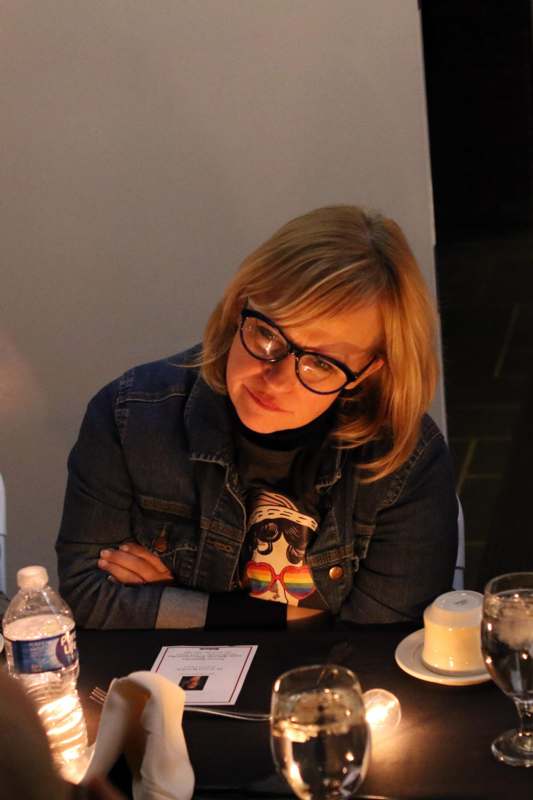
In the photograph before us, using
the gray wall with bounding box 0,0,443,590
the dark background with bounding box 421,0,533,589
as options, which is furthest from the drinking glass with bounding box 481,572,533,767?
the dark background with bounding box 421,0,533,589

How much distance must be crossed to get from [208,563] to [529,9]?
26.2ft

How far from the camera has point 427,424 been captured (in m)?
2.10

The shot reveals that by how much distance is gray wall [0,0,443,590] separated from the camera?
2.87 meters

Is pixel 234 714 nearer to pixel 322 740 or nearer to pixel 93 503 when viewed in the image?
pixel 322 740

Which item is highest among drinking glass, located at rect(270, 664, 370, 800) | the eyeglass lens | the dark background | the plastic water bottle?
the eyeglass lens

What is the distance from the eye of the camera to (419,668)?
167cm

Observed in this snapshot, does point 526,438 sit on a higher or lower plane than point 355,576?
lower

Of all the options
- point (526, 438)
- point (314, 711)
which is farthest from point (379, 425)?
point (526, 438)

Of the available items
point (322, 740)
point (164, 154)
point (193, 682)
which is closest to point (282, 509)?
point (193, 682)

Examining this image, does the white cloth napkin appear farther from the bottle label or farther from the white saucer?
the white saucer

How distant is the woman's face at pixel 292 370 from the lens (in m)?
1.91

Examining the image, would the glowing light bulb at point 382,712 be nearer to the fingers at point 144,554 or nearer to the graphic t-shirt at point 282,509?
the graphic t-shirt at point 282,509

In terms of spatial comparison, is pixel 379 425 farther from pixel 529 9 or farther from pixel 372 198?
pixel 529 9

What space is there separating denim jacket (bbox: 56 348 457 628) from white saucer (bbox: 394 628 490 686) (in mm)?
227
